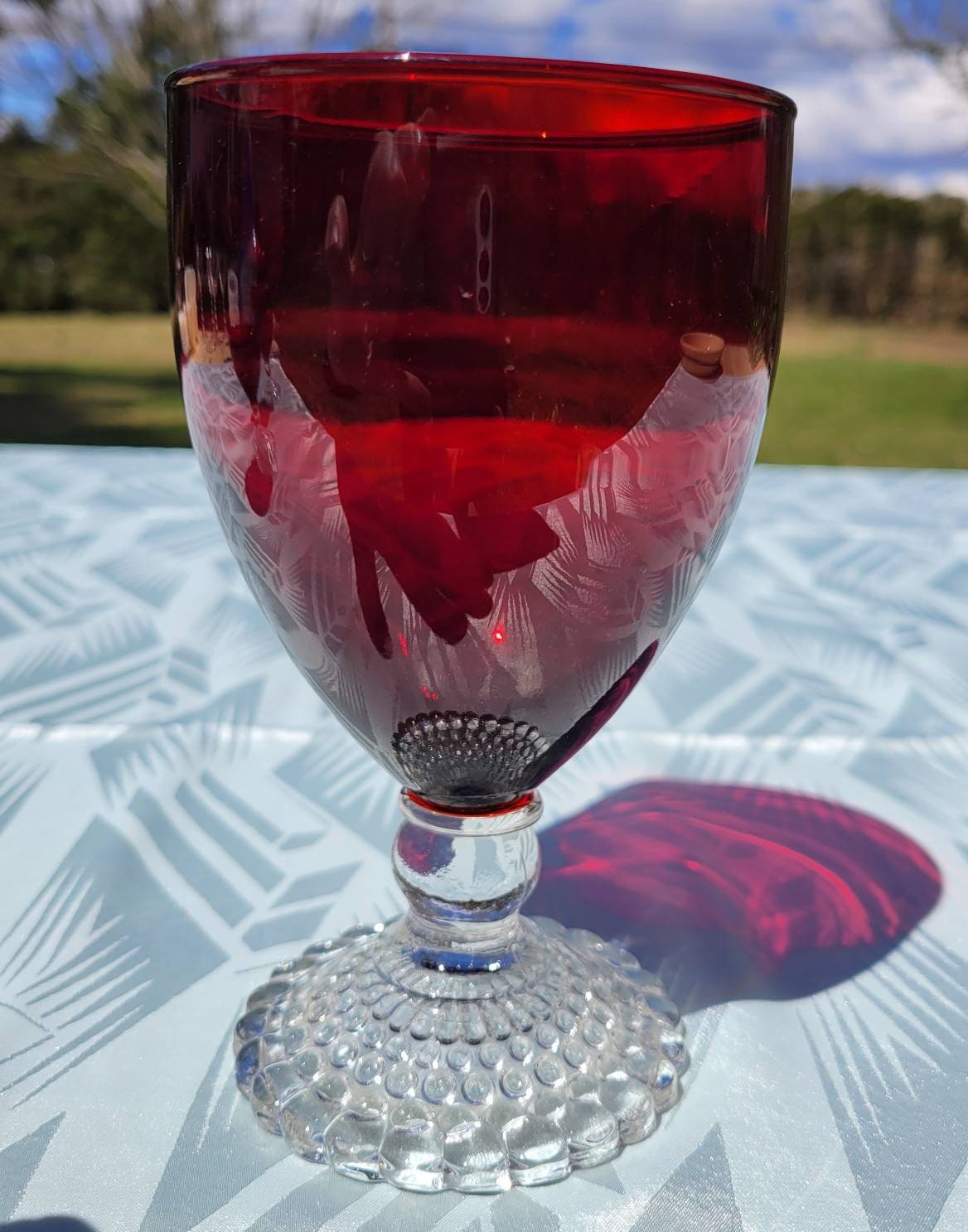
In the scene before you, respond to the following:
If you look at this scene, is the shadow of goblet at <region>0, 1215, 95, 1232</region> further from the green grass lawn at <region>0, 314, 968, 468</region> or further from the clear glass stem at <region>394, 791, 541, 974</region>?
the green grass lawn at <region>0, 314, 968, 468</region>

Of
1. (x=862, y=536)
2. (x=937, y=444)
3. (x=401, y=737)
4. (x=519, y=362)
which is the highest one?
(x=519, y=362)

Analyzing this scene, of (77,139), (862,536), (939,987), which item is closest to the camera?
(939,987)

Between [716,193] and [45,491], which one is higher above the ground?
[716,193]

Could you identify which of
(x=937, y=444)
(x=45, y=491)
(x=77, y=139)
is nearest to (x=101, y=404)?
(x=77, y=139)

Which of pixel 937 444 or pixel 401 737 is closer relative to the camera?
pixel 401 737

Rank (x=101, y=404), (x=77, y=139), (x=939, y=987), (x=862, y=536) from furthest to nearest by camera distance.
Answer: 1. (x=101, y=404)
2. (x=77, y=139)
3. (x=862, y=536)
4. (x=939, y=987)

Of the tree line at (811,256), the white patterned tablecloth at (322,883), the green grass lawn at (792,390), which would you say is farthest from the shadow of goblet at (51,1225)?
the tree line at (811,256)

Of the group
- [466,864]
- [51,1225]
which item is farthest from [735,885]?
[51,1225]

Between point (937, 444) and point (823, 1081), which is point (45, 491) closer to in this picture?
point (823, 1081)
